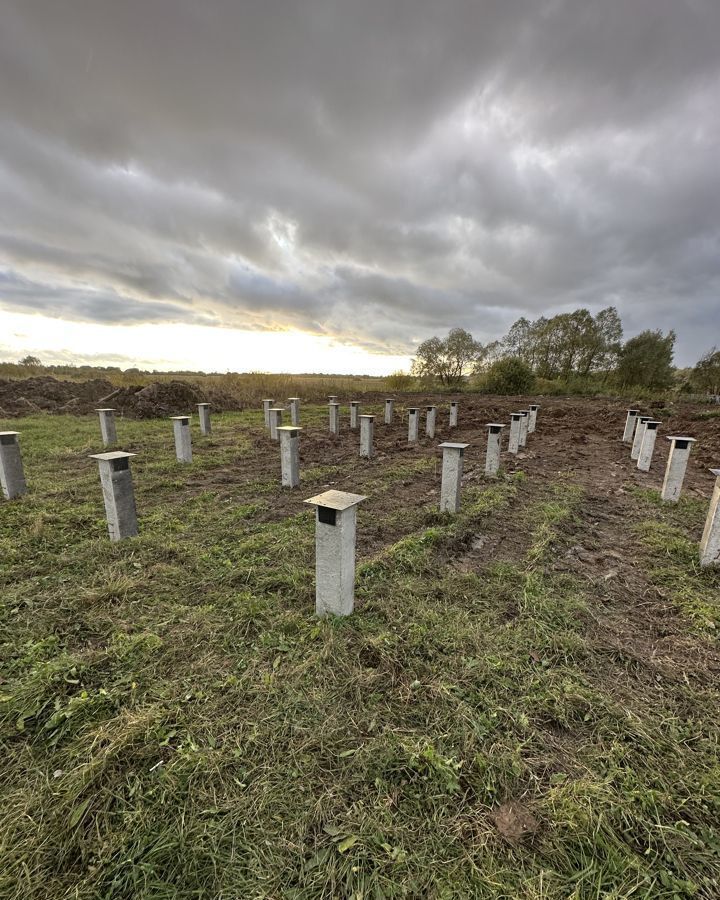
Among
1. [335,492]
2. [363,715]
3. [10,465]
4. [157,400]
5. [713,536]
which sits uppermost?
[335,492]

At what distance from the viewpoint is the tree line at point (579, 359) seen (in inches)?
1014

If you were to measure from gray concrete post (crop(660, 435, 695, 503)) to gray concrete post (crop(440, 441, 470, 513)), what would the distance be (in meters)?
3.06

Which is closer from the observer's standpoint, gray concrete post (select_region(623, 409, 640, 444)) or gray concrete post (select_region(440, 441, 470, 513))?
gray concrete post (select_region(440, 441, 470, 513))

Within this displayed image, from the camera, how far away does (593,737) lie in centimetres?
192

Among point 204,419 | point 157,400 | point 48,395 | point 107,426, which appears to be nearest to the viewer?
Result: point 107,426

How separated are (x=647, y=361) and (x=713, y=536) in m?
28.9

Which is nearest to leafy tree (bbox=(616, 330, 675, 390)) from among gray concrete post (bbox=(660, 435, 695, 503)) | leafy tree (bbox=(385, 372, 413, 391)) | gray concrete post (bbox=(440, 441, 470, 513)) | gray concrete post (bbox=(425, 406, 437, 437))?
leafy tree (bbox=(385, 372, 413, 391))

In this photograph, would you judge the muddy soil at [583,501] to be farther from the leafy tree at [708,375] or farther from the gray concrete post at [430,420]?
the leafy tree at [708,375]

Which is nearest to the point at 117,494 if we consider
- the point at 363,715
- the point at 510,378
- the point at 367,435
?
the point at 363,715

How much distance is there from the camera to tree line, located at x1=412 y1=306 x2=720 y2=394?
1014 inches

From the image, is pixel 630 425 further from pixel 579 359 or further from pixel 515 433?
pixel 579 359

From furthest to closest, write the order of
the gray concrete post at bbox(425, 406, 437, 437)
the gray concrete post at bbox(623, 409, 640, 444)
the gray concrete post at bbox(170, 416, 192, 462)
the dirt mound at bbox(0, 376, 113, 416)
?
the dirt mound at bbox(0, 376, 113, 416)
the gray concrete post at bbox(425, 406, 437, 437)
the gray concrete post at bbox(623, 409, 640, 444)
the gray concrete post at bbox(170, 416, 192, 462)

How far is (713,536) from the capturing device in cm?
350

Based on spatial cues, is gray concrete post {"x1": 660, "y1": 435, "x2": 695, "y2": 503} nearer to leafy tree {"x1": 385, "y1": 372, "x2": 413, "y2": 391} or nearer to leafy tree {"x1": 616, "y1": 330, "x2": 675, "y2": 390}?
leafy tree {"x1": 385, "y1": 372, "x2": 413, "y2": 391}
